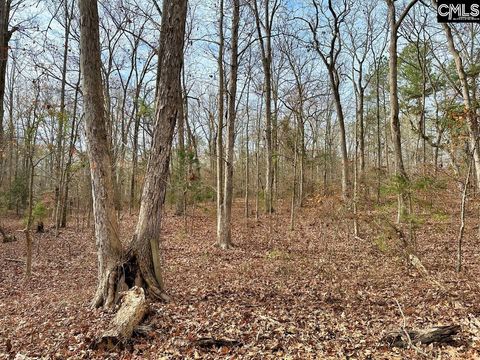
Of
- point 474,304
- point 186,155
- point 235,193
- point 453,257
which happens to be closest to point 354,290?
point 474,304

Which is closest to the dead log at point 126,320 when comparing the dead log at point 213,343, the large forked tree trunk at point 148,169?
the large forked tree trunk at point 148,169

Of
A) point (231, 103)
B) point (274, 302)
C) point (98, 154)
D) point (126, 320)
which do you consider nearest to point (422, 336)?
point (274, 302)

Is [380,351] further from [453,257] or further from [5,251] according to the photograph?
[5,251]

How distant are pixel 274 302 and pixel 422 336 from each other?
2.23m

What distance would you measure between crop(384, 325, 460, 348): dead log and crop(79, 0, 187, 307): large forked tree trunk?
10.7ft

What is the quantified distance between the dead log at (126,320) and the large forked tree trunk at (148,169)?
416 mm

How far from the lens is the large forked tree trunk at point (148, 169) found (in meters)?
5.19

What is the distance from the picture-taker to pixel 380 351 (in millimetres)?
3793

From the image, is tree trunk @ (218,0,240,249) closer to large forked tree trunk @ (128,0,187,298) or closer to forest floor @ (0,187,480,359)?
→ forest floor @ (0,187,480,359)

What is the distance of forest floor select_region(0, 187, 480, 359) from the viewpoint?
4.00m

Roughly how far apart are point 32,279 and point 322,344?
7.74m

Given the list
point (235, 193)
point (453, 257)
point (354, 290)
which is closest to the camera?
point (354, 290)

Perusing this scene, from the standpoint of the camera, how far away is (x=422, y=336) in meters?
3.92

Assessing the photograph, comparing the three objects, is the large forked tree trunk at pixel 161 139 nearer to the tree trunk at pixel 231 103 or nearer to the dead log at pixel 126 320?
the dead log at pixel 126 320
